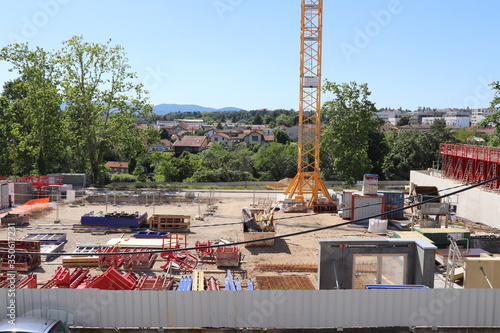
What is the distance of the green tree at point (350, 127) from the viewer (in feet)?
143

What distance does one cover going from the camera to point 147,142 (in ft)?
138

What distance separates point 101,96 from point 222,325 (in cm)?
3219

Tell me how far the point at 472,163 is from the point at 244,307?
80.5 ft

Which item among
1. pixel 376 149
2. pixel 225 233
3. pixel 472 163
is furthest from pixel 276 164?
pixel 225 233

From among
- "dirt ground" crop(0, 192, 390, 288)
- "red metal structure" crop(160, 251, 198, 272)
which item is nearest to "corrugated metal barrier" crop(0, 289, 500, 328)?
"dirt ground" crop(0, 192, 390, 288)

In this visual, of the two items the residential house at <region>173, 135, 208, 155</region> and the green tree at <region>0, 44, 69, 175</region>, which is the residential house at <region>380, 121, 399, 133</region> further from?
the green tree at <region>0, 44, 69, 175</region>

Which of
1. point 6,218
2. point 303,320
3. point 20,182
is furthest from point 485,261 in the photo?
point 20,182

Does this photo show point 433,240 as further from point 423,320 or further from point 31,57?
point 31,57

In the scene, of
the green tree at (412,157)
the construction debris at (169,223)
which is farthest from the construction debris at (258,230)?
the green tree at (412,157)

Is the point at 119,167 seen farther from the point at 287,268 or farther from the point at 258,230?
the point at 287,268

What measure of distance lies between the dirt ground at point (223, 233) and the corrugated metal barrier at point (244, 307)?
531cm

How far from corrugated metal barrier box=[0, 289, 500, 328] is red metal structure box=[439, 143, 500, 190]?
1860cm

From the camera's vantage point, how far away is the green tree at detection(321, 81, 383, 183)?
4353 cm

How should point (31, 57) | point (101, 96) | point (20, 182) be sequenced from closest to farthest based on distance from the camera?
point (20, 182) < point (101, 96) < point (31, 57)
